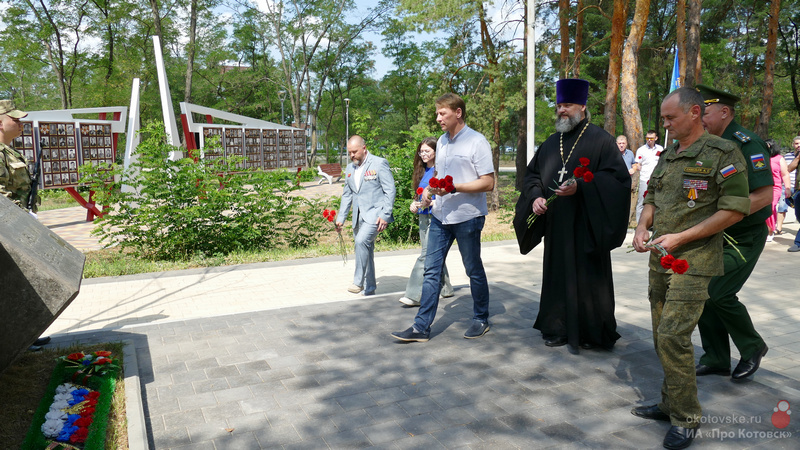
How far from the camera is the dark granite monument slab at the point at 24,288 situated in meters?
3.33

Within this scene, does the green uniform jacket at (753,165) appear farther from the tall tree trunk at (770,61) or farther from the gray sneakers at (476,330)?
the tall tree trunk at (770,61)

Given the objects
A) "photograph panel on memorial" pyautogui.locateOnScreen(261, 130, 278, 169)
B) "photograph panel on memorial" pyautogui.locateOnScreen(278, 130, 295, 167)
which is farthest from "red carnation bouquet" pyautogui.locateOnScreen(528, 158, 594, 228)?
"photograph panel on memorial" pyautogui.locateOnScreen(278, 130, 295, 167)

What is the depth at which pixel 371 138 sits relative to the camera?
36.1 ft

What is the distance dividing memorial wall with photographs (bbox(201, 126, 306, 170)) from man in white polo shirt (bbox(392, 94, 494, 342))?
16.7 metres

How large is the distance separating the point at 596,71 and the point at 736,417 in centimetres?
3774

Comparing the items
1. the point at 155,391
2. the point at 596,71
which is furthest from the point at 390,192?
the point at 596,71

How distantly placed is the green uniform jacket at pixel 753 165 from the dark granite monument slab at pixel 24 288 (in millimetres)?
4193

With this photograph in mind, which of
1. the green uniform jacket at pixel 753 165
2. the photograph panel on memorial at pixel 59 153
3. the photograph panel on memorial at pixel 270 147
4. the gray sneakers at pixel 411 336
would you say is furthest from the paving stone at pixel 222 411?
the photograph panel on memorial at pixel 270 147

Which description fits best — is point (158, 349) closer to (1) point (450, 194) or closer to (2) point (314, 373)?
(2) point (314, 373)

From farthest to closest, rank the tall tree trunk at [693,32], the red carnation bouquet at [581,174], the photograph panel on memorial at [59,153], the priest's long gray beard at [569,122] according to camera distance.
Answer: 1. the tall tree trunk at [693,32]
2. the photograph panel on memorial at [59,153]
3. the priest's long gray beard at [569,122]
4. the red carnation bouquet at [581,174]

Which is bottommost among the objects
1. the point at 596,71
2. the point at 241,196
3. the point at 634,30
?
the point at 241,196

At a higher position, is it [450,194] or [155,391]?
[450,194]

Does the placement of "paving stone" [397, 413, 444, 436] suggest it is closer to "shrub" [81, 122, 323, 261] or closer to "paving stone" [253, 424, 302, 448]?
"paving stone" [253, 424, 302, 448]

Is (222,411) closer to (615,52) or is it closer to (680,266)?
(680,266)
